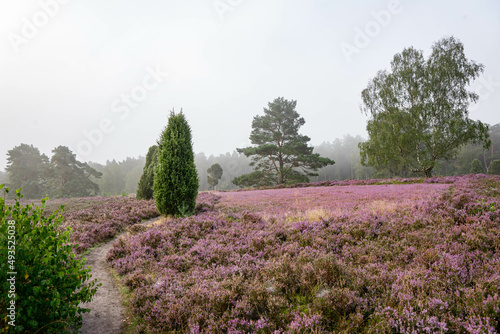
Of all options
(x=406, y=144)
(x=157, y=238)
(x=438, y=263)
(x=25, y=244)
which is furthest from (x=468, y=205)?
(x=406, y=144)

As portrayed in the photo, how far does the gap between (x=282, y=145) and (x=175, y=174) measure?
99.5 ft

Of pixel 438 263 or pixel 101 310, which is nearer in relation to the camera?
pixel 438 263

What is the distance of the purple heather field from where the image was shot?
2945mm

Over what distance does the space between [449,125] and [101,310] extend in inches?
1310

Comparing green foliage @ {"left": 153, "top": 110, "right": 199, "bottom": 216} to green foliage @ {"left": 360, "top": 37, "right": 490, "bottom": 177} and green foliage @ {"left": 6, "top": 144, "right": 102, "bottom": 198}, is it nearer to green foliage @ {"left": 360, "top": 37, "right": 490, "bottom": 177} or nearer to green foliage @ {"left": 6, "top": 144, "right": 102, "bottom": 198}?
green foliage @ {"left": 360, "top": 37, "right": 490, "bottom": 177}

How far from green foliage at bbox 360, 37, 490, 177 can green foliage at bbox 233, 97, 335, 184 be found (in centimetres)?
976

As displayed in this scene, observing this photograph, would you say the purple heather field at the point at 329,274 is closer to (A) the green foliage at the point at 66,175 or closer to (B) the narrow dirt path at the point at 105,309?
(B) the narrow dirt path at the point at 105,309

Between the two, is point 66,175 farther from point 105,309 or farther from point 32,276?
point 32,276

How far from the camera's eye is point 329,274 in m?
4.00

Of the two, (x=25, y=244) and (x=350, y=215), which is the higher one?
(x=25, y=244)

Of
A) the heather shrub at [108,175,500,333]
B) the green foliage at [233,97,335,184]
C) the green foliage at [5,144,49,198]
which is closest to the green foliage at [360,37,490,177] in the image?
the green foliage at [233,97,335,184]

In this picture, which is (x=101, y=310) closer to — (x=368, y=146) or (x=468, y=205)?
(x=468, y=205)

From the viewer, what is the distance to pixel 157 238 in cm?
709

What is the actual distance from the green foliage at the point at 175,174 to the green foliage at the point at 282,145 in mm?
23570
